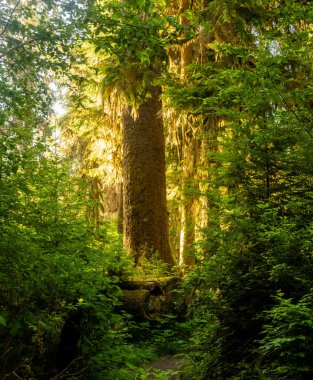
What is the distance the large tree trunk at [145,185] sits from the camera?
11000mm

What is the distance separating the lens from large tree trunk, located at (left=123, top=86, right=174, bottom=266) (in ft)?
36.1

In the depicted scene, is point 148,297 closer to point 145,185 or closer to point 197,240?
point 145,185

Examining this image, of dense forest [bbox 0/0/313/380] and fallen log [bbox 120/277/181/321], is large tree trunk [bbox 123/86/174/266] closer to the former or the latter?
fallen log [bbox 120/277/181/321]

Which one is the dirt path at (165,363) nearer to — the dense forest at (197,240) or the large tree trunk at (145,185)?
the dense forest at (197,240)

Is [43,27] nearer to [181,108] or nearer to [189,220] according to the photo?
[181,108]

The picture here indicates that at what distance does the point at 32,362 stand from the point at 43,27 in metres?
4.20

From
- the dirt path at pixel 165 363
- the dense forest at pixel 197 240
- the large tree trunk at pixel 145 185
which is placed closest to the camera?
the dense forest at pixel 197 240

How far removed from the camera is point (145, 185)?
36.9 feet

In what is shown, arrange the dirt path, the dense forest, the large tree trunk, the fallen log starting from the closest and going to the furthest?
1. the dense forest
2. the dirt path
3. the fallen log
4. the large tree trunk

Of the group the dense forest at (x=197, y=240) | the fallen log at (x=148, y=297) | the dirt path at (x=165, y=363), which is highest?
the dense forest at (x=197, y=240)

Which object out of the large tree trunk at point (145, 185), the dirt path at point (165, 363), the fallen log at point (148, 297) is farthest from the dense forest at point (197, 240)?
the large tree trunk at point (145, 185)

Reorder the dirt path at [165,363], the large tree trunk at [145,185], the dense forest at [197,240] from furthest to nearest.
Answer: the large tree trunk at [145,185] → the dirt path at [165,363] → the dense forest at [197,240]

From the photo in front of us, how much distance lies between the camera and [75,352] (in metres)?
5.22

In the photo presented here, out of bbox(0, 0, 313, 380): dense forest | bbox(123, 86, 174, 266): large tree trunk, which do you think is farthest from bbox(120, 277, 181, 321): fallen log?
bbox(0, 0, 313, 380): dense forest
